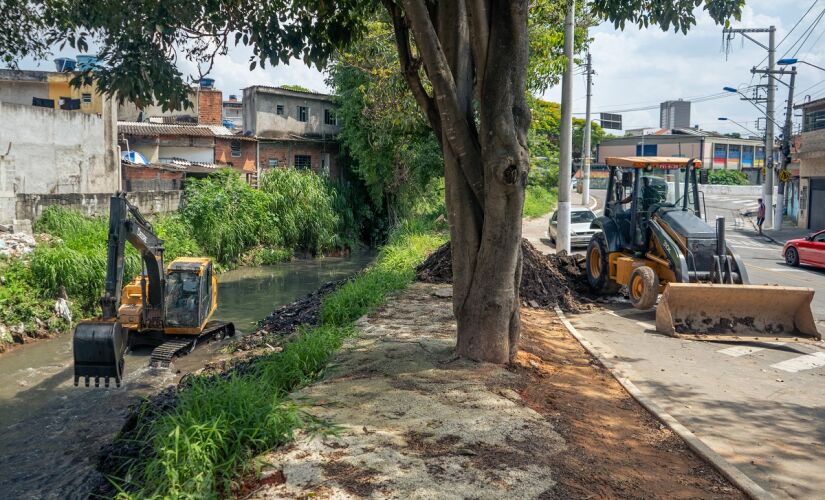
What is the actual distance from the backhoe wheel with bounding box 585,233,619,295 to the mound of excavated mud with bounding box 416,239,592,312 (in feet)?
1.04

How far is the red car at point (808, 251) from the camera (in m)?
21.5

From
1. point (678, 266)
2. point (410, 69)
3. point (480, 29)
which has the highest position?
point (480, 29)

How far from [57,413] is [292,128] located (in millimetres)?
31449

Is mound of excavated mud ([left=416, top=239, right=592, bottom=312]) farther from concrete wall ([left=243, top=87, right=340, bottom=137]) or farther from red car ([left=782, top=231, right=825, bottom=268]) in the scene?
concrete wall ([left=243, top=87, right=340, bottom=137])

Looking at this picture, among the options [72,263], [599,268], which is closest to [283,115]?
[72,263]

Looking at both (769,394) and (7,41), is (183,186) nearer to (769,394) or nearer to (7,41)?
(7,41)

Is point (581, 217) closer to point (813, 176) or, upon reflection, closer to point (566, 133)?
point (566, 133)

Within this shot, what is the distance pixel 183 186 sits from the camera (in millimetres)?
32812

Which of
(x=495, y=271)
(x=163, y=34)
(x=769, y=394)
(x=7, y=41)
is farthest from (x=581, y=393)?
(x=7, y=41)

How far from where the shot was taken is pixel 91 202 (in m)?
24.1

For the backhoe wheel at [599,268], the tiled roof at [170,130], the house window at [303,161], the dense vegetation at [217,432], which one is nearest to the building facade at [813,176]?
the backhoe wheel at [599,268]

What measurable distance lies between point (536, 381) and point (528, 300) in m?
6.23

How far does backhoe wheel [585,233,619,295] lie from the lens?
611 inches

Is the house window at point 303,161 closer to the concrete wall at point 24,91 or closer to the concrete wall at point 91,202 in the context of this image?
the concrete wall at point 91,202
